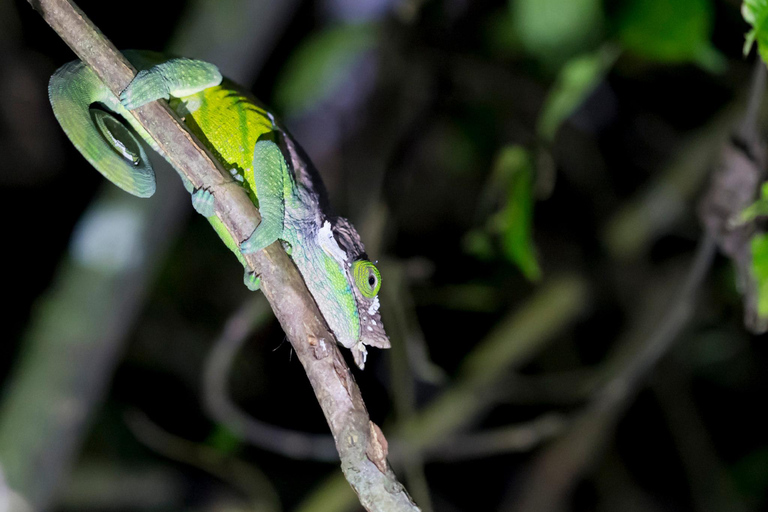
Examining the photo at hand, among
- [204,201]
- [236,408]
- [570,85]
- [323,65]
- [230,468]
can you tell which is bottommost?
[230,468]

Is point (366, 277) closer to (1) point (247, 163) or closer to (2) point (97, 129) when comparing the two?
(1) point (247, 163)

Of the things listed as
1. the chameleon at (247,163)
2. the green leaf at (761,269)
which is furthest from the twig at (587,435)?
the chameleon at (247,163)


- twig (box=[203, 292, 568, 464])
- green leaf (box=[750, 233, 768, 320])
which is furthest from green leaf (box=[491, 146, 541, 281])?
twig (box=[203, 292, 568, 464])

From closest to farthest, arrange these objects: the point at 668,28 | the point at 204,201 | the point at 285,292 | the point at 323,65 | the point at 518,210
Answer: the point at 285,292
the point at 204,201
the point at 518,210
the point at 668,28
the point at 323,65

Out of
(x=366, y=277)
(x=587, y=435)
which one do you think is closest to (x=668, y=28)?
(x=366, y=277)

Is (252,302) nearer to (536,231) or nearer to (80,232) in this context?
(80,232)

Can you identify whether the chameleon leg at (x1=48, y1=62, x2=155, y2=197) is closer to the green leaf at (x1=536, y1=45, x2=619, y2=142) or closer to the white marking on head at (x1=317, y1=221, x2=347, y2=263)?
the white marking on head at (x1=317, y1=221, x2=347, y2=263)

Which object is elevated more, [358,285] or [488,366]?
[358,285]
